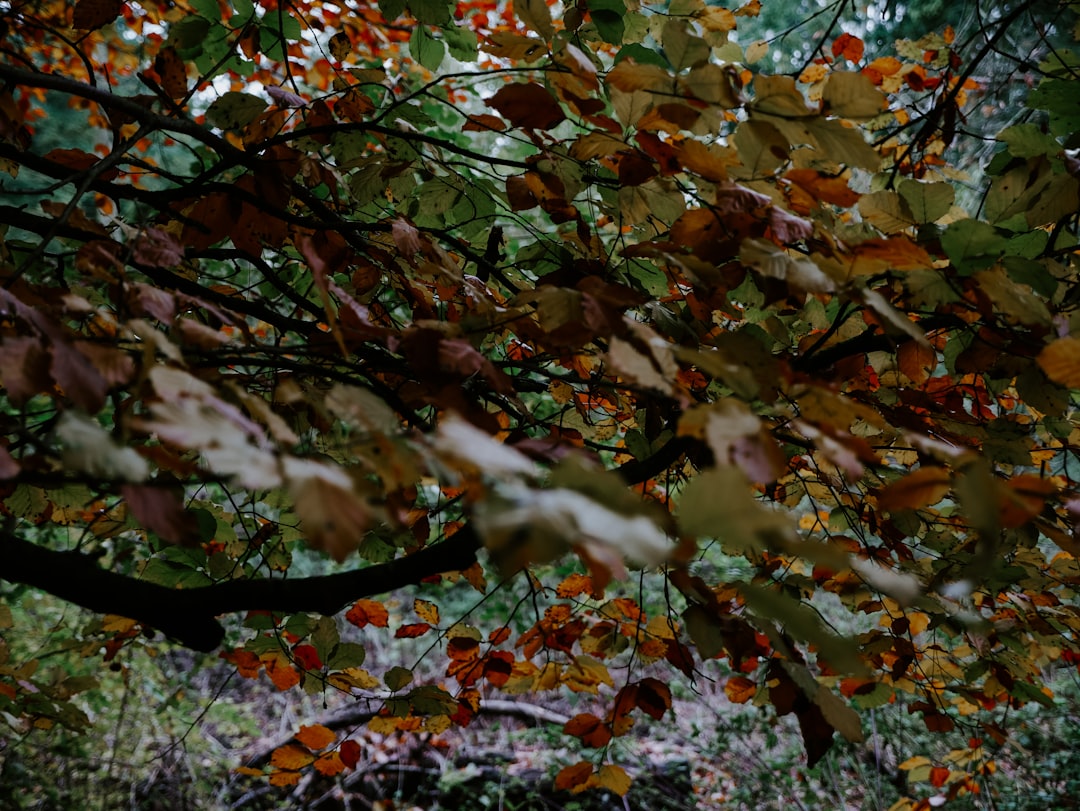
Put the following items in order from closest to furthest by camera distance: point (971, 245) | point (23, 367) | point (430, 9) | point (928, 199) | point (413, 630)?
point (23, 367) < point (971, 245) < point (928, 199) < point (430, 9) < point (413, 630)

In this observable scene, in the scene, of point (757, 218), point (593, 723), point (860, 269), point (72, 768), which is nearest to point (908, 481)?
point (860, 269)

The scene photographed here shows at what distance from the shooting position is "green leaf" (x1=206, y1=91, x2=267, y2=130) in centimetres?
116

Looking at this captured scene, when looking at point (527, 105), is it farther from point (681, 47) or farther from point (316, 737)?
point (316, 737)

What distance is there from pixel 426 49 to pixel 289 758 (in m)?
1.54

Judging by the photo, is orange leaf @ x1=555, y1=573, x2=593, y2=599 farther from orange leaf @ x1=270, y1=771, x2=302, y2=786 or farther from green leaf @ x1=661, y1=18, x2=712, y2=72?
green leaf @ x1=661, y1=18, x2=712, y2=72

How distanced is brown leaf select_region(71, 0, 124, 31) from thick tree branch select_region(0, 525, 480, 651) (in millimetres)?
1033

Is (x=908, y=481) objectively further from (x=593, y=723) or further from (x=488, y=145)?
(x=488, y=145)

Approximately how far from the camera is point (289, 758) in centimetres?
132

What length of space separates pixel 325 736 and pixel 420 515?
1.58 feet

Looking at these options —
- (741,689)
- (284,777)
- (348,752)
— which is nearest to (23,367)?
(348,752)

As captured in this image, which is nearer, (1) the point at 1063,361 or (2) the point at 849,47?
(1) the point at 1063,361

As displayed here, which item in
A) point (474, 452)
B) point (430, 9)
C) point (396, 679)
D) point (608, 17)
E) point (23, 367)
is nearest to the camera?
point (474, 452)

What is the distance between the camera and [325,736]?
51.8 inches

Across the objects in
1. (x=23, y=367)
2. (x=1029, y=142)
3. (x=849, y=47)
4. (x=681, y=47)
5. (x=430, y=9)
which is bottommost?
(x=23, y=367)
